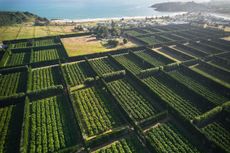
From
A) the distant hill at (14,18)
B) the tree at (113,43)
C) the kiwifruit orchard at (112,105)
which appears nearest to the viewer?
the kiwifruit orchard at (112,105)

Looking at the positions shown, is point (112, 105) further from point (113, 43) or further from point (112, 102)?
point (113, 43)

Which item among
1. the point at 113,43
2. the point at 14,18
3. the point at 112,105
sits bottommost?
the point at 112,105

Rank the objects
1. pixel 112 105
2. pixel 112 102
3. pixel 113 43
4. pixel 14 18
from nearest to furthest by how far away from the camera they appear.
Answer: pixel 112 105 < pixel 112 102 < pixel 113 43 < pixel 14 18

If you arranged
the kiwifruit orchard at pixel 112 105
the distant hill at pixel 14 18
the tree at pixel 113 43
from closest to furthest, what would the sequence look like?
the kiwifruit orchard at pixel 112 105 → the tree at pixel 113 43 → the distant hill at pixel 14 18

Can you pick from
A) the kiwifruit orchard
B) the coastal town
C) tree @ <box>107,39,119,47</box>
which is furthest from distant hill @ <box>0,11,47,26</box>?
tree @ <box>107,39,119,47</box>

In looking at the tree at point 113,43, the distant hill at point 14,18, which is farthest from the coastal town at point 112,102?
the distant hill at point 14,18

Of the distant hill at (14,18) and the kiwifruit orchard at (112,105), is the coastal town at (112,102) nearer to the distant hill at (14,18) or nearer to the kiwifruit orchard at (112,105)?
the kiwifruit orchard at (112,105)

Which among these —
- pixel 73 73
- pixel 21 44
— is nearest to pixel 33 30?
pixel 21 44

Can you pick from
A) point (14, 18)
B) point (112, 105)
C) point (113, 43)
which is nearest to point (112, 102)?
point (112, 105)

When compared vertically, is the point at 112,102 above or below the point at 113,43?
below
